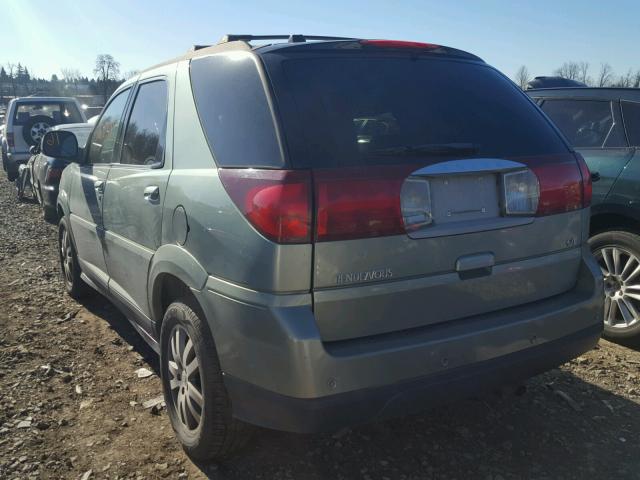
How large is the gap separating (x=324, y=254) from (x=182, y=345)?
3.48 feet

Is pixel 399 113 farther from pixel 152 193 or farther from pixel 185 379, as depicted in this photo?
pixel 185 379

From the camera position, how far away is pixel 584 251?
2781 millimetres

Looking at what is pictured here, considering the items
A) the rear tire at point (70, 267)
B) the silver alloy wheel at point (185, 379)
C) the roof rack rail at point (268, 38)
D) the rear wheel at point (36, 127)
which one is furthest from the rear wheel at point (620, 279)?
the rear wheel at point (36, 127)

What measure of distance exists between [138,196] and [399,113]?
1.57 metres

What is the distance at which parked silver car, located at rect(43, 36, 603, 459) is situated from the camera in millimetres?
2105

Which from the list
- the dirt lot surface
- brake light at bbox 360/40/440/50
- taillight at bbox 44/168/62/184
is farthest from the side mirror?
taillight at bbox 44/168/62/184

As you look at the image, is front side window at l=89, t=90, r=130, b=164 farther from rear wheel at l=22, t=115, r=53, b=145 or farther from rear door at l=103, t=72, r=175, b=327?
rear wheel at l=22, t=115, r=53, b=145

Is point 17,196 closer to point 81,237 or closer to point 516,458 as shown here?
point 81,237

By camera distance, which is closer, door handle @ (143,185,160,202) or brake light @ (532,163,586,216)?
brake light @ (532,163,586,216)

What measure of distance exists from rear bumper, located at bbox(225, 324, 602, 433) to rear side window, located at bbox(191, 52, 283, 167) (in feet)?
2.92

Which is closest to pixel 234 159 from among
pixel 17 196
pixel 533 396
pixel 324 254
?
pixel 324 254

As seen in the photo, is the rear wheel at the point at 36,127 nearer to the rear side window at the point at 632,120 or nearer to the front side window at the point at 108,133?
the front side window at the point at 108,133

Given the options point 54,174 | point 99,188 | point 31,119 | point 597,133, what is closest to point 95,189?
point 99,188

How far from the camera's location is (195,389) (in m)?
2.69
